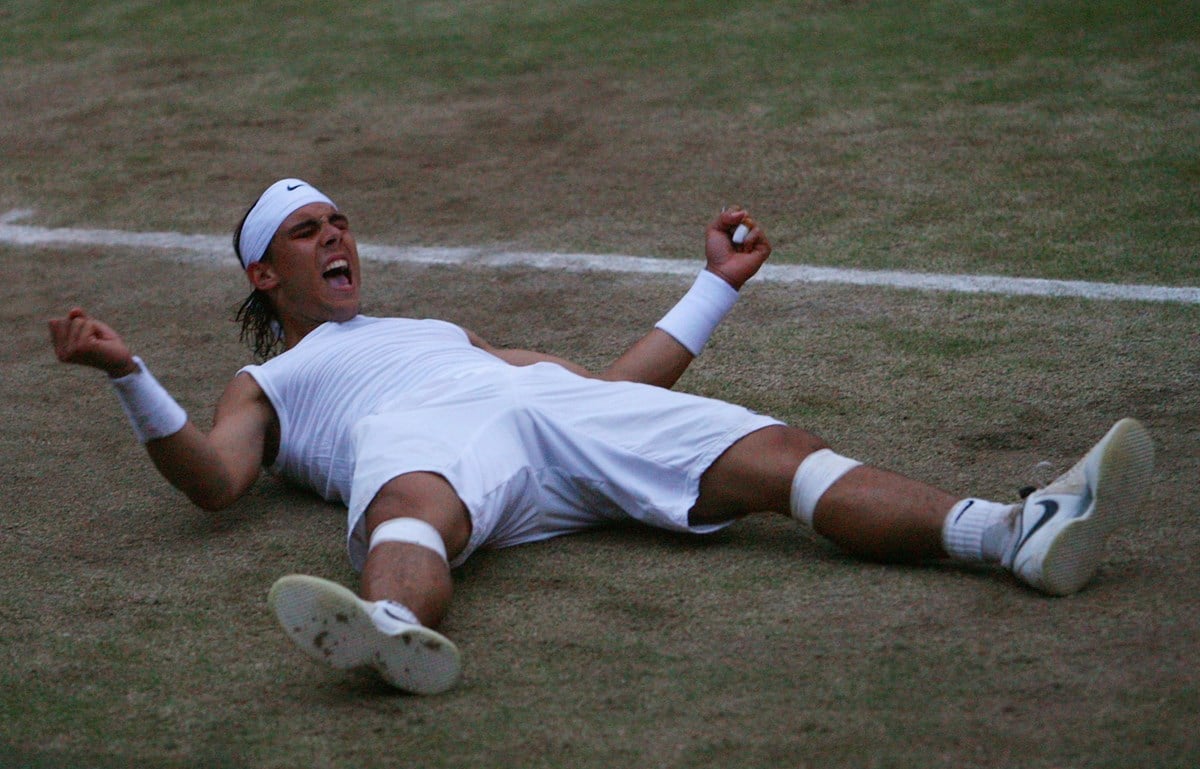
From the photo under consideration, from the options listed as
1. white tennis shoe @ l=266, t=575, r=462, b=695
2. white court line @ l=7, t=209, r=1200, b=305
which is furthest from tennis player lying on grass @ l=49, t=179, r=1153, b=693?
white court line @ l=7, t=209, r=1200, b=305

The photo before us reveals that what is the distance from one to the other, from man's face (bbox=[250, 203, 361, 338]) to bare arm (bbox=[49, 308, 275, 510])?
301mm

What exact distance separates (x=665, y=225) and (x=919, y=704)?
3157 mm

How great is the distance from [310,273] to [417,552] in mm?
1142

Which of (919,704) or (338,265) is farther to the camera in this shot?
(338,265)

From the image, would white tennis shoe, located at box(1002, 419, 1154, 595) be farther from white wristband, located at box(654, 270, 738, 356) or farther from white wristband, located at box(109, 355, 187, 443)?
white wristband, located at box(109, 355, 187, 443)

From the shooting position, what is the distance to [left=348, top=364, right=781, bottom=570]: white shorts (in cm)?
307

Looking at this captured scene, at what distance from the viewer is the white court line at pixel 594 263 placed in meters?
4.54

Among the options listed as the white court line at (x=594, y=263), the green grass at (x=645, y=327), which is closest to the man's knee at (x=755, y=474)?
the green grass at (x=645, y=327)

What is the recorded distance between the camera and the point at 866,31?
7.45 meters

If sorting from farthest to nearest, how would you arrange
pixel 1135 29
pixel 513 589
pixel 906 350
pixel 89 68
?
pixel 89 68, pixel 1135 29, pixel 906 350, pixel 513 589

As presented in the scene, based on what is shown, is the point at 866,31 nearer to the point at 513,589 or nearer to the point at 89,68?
the point at 89,68

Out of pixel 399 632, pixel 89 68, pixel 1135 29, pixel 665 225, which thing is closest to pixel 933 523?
pixel 399 632

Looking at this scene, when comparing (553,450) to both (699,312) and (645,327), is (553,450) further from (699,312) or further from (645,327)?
(645,327)

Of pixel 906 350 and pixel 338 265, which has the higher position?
pixel 338 265
